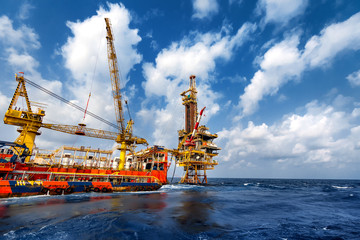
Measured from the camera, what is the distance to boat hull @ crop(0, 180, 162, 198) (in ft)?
95.9

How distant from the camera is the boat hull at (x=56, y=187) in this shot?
Answer: 95.9ft

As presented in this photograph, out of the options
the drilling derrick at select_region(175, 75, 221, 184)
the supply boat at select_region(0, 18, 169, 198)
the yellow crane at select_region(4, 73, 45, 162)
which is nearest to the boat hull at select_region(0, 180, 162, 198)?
the supply boat at select_region(0, 18, 169, 198)

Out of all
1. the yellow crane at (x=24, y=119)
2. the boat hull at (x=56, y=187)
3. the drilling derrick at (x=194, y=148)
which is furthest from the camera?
the drilling derrick at (x=194, y=148)

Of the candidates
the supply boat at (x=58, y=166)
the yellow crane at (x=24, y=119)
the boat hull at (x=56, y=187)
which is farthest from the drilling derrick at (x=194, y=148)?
the yellow crane at (x=24, y=119)

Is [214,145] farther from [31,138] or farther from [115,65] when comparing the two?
[31,138]

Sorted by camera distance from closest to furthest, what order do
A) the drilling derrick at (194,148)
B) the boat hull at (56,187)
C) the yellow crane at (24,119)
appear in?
the boat hull at (56,187) → the yellow crane at (24,119) → the drilling derrick at (194,148)

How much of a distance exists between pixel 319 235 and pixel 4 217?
26616 mm

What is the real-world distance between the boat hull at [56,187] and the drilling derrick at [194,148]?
27038mm

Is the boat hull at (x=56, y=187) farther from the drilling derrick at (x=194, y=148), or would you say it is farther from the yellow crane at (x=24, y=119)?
the drilling derrick at (x=194, y=148)

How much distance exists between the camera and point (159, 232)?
1216 cm

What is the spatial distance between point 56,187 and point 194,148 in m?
50.9

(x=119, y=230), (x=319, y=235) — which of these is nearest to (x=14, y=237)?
(x=119, y=230)

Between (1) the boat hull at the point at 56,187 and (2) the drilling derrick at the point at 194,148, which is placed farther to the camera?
(2) the drilling derrick at the point at 194,148

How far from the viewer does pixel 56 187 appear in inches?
1344
